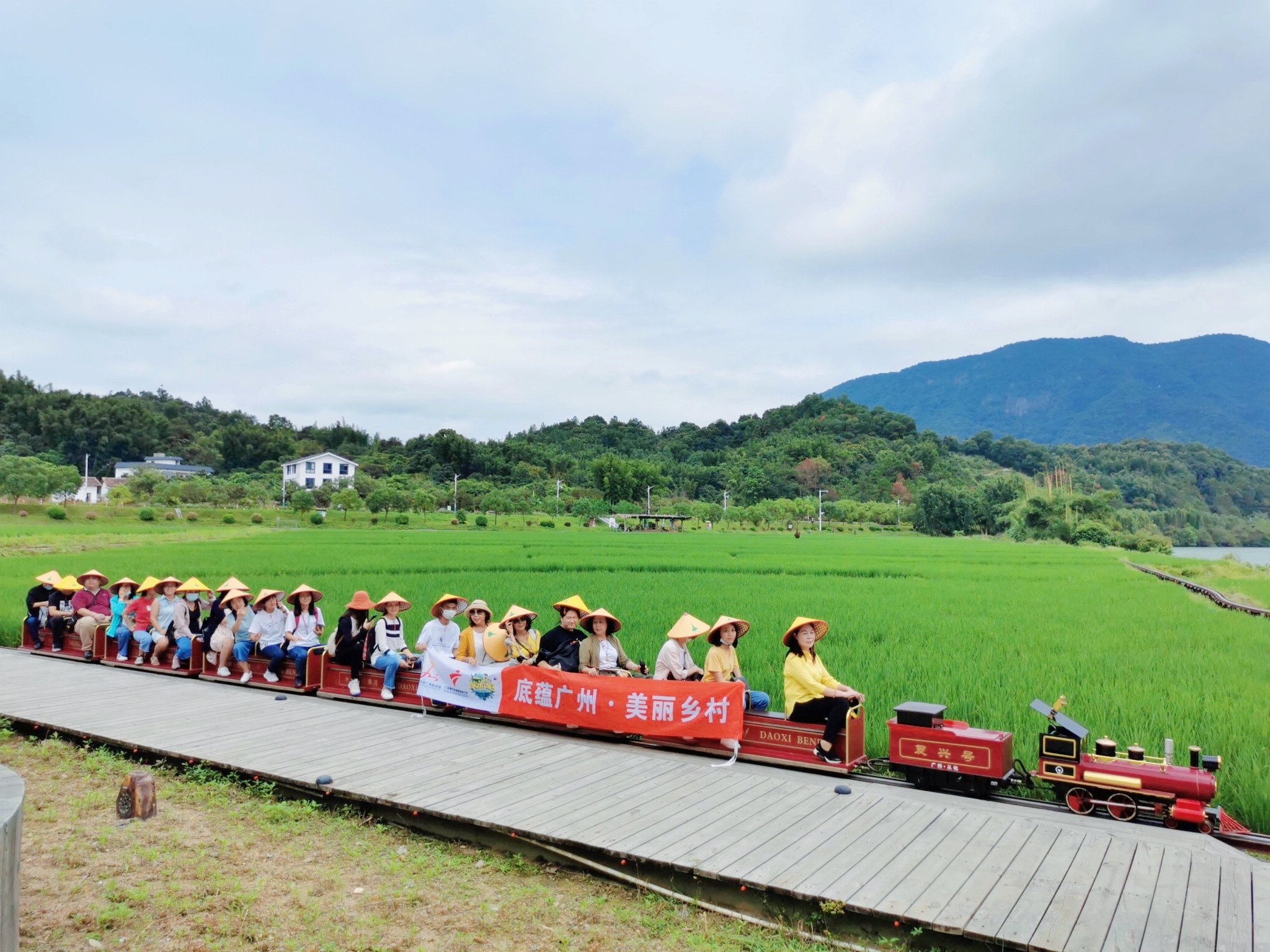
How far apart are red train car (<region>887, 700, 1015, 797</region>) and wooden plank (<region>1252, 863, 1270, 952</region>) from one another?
1.64 m

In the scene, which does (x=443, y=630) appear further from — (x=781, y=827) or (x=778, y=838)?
(x=778, y=838)

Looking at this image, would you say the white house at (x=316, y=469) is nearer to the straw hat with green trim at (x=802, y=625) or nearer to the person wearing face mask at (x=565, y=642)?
the person wearing face mask at (x=565, y=642)

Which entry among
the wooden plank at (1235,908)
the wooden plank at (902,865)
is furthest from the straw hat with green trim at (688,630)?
the wooden plank at (1235,908)

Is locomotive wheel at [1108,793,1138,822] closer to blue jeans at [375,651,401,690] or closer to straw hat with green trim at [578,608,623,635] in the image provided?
straw hat with green trim at [578,608,623,635]

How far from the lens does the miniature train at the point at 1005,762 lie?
5.83m

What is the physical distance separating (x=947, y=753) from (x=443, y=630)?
5.50 m

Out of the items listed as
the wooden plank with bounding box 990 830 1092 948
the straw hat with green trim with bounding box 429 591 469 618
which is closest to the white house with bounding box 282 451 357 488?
the straw hat with green trim with bounding box 429 591 469 618

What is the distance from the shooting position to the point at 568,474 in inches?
4090

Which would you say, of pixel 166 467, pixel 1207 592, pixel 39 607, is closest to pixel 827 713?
pixel 39 607

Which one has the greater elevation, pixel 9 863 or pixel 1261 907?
pixel 9 863

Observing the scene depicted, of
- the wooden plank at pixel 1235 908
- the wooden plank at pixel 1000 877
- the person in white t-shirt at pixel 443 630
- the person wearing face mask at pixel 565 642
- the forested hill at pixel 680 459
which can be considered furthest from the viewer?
the forested hill at pixel 680 459

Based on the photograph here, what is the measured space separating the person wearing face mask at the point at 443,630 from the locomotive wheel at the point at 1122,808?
628 cm

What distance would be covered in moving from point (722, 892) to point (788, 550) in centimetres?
3507

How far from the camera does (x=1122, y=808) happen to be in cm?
596
